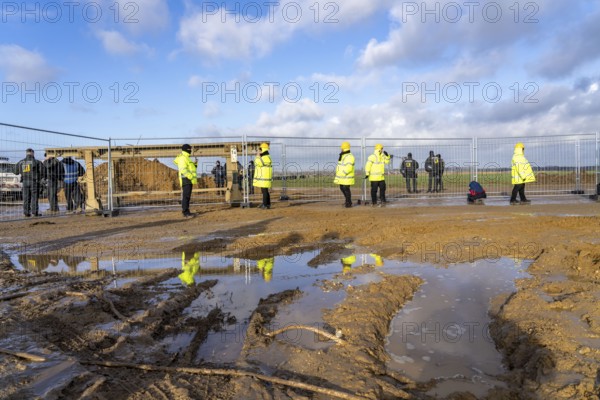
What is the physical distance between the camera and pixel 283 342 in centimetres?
345

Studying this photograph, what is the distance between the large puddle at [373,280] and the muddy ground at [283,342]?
0.11 m

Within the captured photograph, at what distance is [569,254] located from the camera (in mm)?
5945

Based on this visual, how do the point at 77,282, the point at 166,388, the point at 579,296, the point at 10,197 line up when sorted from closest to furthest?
the point at 166,388, the point at 579,296, the point at 77,282, the point at 10,197

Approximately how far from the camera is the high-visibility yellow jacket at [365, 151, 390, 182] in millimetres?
12984

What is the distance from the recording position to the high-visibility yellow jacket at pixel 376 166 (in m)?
13.0

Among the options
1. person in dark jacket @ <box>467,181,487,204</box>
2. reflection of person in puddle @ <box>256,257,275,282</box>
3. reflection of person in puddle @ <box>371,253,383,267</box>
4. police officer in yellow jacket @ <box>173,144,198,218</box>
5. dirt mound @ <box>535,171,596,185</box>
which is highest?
police officer in yellow jacket @ <box>173,144,198,218</box>

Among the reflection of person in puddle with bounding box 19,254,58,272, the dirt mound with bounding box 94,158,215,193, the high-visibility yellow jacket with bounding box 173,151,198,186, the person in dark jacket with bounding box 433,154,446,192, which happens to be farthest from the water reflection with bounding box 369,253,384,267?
the dirt mound with bounding box 94,158,215,193

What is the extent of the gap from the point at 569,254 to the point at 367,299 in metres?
3.42

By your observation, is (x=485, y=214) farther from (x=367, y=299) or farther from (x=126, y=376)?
(x=126, y=376)

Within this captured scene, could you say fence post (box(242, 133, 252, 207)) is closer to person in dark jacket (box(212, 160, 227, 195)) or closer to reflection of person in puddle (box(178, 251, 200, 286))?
person in dark jacket (box(212, 160, 227, 195))

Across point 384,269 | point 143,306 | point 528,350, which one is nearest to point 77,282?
point 143,306

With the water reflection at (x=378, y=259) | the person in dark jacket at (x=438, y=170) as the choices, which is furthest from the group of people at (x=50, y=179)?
the person in dark jacket at (x=438, y=170)

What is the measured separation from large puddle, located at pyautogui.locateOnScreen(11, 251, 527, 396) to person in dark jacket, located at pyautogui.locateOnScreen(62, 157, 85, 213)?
7171 mm

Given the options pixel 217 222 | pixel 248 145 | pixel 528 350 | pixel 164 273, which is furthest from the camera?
pixel 248 145
